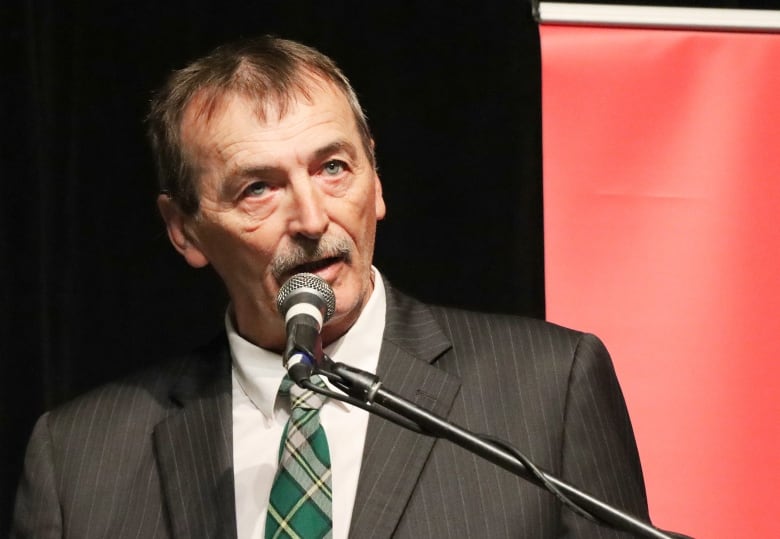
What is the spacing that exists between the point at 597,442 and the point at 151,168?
1.68 metres

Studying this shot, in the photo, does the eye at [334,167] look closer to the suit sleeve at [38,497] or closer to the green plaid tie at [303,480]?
the green plaid tie at [303,480]

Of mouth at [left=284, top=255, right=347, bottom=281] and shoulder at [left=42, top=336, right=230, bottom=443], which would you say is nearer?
mouth at [left=284, top=255, right=347, bottom=281]

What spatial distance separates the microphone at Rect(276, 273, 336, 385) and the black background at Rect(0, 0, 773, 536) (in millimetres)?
1585

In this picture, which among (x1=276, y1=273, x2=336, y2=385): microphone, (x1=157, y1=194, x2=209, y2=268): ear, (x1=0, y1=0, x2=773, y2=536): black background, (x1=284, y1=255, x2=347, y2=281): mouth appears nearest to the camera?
(x1=276, y1=273, x2=336, y2=385): microphone

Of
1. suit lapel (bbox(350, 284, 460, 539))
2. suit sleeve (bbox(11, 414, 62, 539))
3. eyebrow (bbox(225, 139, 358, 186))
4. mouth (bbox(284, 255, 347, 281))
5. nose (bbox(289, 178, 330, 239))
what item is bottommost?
suit sleeve (bbox(11, 414, 62, 539))

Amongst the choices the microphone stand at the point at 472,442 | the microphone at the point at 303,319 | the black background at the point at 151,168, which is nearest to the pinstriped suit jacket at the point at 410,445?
the microphone at the point at 303,319

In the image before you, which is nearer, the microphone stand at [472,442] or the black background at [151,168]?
the microphone stand at [472,442]

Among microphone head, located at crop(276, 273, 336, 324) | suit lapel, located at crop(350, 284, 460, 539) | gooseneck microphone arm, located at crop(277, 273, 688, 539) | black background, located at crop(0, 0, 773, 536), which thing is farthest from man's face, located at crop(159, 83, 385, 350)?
black background, located at crop(0, 0, 773, 536)

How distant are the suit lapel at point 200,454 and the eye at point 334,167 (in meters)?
0.44

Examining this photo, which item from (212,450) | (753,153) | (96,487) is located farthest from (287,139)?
(753,153)

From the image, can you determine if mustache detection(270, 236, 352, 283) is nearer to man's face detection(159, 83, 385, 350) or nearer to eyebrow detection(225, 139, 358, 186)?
man's face detection(159, 83, 385, 350)

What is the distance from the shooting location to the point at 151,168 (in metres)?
3.50

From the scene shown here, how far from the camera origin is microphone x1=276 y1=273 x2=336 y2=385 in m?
1.67

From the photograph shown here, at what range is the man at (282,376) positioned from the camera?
228 centimetres
